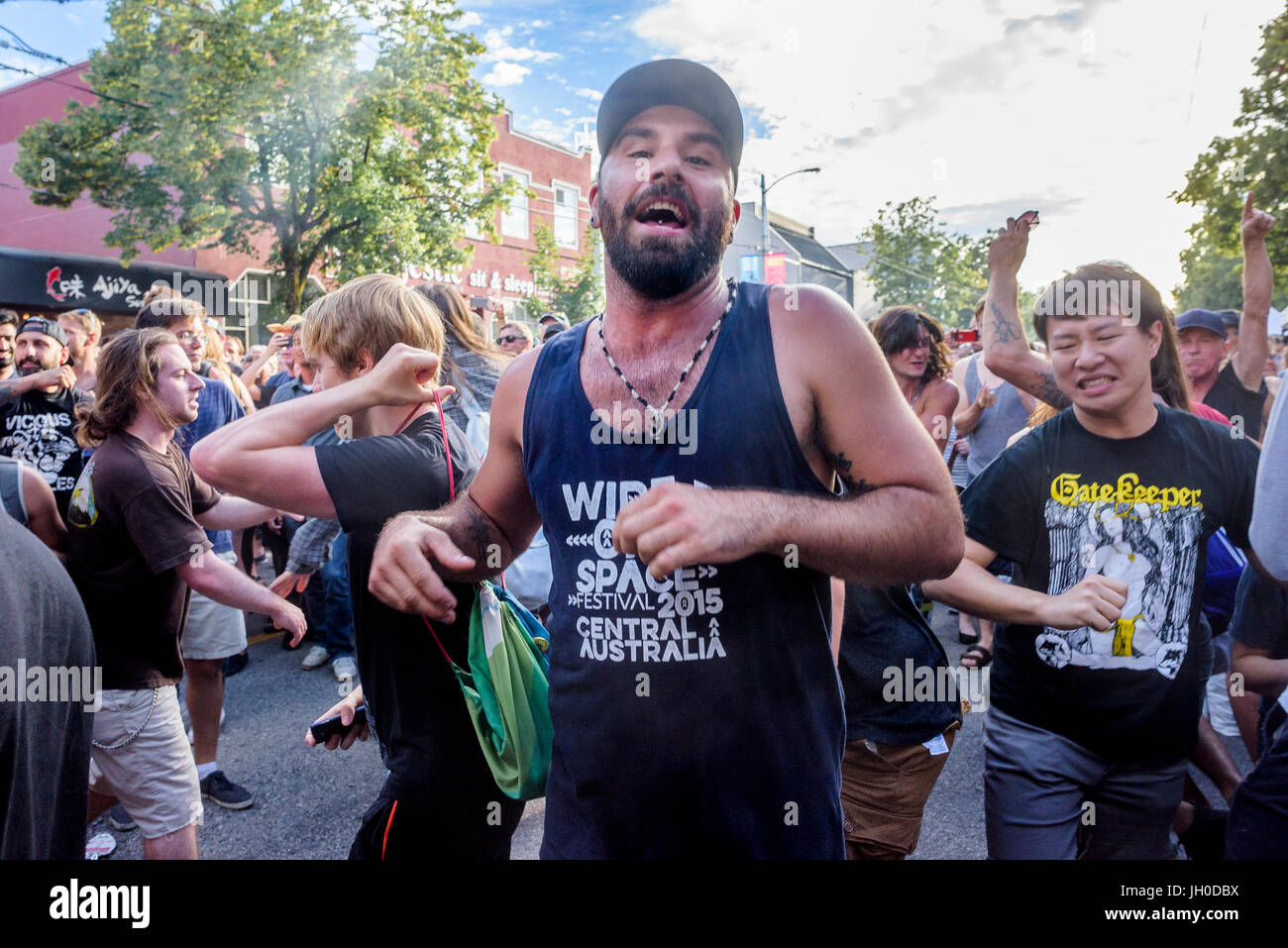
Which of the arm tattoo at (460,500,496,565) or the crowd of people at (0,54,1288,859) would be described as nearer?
the crowd of people at (0,54,1288,859)

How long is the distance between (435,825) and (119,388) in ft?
7.32

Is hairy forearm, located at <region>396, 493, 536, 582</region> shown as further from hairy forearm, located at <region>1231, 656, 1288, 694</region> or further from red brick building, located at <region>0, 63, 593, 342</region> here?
red brick building, located at <region>0, 63, 593, 342</region>

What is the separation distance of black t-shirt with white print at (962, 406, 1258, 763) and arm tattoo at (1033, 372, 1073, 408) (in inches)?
24.9

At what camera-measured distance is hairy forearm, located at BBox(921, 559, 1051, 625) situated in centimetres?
207

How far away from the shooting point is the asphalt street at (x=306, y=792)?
138 inches

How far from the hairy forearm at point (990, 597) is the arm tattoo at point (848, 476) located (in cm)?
68

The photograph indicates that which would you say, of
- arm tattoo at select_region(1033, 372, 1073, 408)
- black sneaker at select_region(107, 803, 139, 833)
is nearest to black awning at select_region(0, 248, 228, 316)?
black sneaker at select_region(107, 803, 139, 833)

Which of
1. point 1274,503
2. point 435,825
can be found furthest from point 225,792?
point 1274,503

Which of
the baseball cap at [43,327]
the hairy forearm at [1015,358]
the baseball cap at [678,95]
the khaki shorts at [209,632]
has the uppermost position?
the baseball cap at [43,327]

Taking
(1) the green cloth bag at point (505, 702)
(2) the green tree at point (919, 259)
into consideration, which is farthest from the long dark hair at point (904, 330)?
(2) the green tree at point (919, 259)

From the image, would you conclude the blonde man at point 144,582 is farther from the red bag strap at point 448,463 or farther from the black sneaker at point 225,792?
the red bag strap at point 448,463

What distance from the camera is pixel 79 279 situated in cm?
1933
